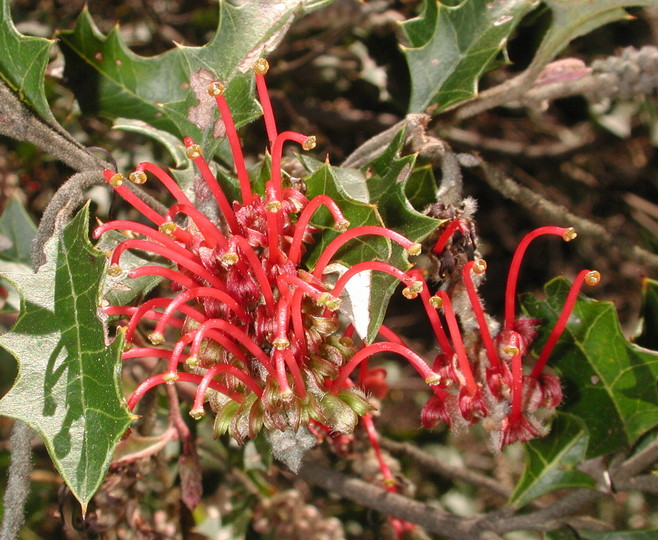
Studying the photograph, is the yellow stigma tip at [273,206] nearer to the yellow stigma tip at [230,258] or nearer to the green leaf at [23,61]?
the yellow stigma tip at [230,258]

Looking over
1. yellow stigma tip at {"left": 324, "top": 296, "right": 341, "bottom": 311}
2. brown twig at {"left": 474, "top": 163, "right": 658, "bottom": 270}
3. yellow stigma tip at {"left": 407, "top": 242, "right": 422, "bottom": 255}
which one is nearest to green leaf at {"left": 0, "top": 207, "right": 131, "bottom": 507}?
yellow stigma tip at {"left": 324, "top": 296, "right": 341, "bottom": 311}

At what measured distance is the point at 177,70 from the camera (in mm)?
1300

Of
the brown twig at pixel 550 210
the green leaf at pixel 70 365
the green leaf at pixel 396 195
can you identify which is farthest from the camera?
the brown twig at pixel 550 210

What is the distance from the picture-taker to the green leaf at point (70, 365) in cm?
82

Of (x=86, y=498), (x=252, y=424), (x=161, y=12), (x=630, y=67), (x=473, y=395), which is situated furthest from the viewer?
(x=161, y=12)

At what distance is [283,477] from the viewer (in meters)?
1.84

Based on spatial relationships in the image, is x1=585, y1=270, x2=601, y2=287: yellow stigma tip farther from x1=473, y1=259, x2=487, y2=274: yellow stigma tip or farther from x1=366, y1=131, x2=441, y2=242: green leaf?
x1=366, y1=131, x2=441, y2=242: green leaf

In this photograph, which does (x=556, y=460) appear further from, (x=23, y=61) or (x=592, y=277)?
(x=23, y=61)

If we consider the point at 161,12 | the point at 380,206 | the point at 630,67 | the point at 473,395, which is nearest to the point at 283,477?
the point at 473,395

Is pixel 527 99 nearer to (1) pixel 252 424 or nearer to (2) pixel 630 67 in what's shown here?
(2) pixel 630 67

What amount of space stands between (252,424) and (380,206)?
0.36m

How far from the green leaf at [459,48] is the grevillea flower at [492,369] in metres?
0.33

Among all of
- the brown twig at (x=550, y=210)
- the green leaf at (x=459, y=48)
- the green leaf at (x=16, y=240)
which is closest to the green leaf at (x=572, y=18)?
the green leaf at (x=459, y=48)

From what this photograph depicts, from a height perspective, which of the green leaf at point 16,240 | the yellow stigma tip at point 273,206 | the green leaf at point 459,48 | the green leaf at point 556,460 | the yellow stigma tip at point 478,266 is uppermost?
the green leaf at point 459,48
